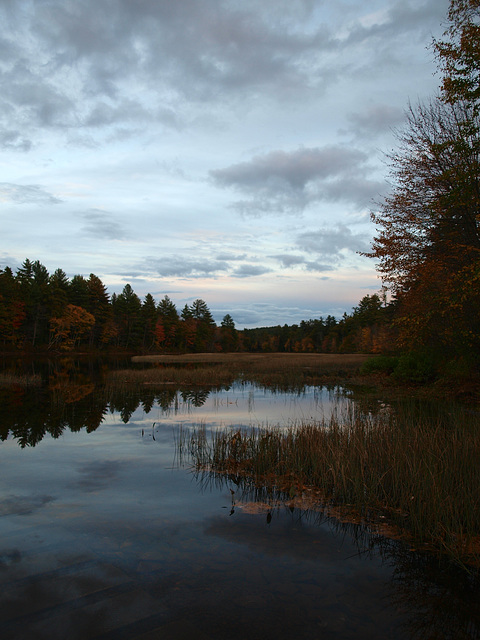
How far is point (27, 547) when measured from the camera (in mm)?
5848

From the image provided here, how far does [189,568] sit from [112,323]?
88.7 meters

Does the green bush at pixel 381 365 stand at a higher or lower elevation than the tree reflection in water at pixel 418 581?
higher

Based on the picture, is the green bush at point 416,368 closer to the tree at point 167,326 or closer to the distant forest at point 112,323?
the distant forest at point 112,323

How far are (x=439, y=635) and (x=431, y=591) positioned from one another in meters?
0.86

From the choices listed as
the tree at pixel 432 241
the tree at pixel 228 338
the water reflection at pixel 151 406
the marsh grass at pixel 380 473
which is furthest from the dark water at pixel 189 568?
the tree at pixel 228 338

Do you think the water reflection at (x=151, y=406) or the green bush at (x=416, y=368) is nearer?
the water reflection at (x=151, y=406)

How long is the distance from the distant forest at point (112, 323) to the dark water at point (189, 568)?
128 feet

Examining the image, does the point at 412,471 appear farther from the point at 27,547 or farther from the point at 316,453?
the point at 27,547

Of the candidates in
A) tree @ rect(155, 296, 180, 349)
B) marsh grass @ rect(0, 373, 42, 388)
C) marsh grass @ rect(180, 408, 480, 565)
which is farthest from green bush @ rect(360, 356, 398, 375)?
tree @ rect(155, 296, 180, 349)

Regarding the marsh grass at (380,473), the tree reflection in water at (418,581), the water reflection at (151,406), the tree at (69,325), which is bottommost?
the tree reflection in water at (418,581)

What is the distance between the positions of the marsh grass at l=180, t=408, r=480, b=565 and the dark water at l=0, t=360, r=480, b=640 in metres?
0.46

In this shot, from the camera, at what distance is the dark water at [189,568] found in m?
4.33

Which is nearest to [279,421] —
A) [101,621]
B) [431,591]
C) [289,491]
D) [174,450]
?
[174,450]

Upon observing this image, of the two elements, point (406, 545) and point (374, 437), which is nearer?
point (406, 545)
